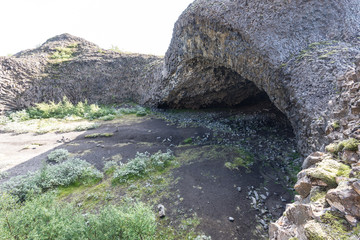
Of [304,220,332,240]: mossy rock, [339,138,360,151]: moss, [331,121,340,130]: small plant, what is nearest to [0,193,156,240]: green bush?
[304,220,332,240]: mossy rock

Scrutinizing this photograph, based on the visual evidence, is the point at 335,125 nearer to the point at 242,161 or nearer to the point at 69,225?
the point at 242,161

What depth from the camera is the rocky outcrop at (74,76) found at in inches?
1102

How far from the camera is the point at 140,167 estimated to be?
10.3 metres

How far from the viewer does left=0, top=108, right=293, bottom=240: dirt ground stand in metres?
7.04

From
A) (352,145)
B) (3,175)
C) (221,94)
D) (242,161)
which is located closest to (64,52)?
(3,175)

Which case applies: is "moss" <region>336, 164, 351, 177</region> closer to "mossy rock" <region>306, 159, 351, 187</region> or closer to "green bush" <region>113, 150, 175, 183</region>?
"mossy rock" <region>306, 159, 351, 187</region>

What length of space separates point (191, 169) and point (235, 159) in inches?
118

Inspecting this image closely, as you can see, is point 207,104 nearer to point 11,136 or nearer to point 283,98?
point 283,98

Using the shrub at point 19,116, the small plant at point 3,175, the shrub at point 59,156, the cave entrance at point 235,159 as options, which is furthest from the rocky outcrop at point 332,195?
the shrub at point 19,116

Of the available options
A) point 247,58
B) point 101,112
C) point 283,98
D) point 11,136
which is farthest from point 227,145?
point 11,136

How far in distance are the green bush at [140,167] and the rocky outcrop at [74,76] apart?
16429mm

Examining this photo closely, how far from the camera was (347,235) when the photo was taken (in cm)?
239

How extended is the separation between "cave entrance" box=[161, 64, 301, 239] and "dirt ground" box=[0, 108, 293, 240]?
0.04 meters

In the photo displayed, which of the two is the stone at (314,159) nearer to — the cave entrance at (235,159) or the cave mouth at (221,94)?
the cave entrance at (235,159)
